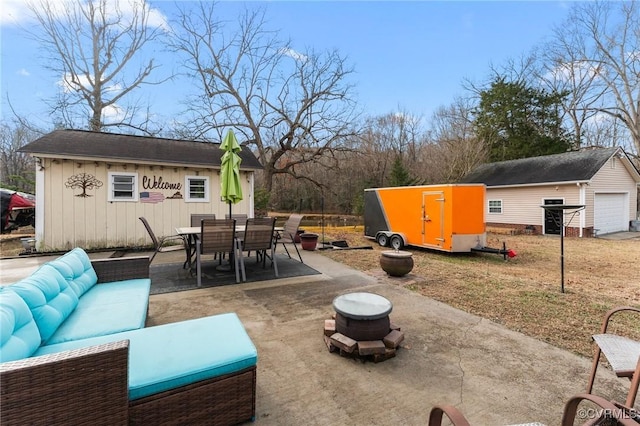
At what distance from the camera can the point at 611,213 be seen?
14.5m

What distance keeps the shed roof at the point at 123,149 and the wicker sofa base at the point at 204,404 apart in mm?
8215

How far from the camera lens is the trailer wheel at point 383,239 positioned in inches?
390

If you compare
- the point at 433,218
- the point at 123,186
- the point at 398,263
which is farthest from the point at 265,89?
the point at 398,263

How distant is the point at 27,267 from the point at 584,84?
33.0 metres

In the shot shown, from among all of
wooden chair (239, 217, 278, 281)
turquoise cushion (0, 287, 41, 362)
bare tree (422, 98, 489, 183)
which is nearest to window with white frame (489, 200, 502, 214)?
bare tree (422, 98, 489, 183)

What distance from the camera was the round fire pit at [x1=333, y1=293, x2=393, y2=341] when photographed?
264cm

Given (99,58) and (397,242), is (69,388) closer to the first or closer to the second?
(397,242)

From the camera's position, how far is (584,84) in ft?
74.0

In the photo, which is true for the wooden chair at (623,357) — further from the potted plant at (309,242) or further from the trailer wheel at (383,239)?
the trailer wheel at (383,239)

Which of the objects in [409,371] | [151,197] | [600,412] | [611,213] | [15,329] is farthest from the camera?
[611,213]

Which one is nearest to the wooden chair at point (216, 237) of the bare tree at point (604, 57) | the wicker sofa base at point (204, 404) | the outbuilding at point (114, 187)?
the wicker sofa base at point (204, 404)

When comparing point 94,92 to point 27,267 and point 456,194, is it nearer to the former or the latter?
point 27,267

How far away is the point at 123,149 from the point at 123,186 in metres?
1.10

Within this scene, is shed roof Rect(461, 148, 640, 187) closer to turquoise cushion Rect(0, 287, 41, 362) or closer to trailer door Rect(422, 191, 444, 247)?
trailer door Rect(422, 191, 444, 247)
